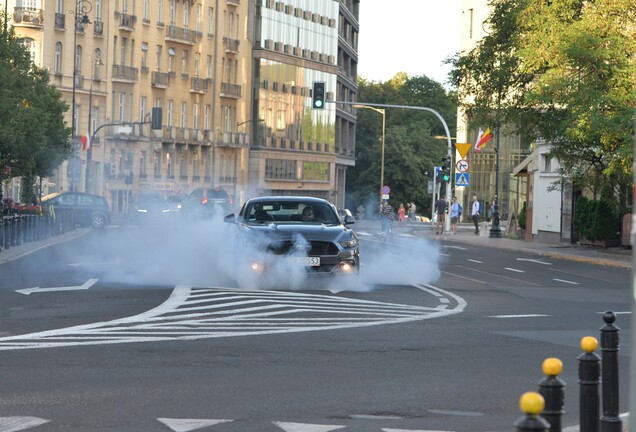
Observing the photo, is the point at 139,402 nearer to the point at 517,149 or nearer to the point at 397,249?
the point at 397,249

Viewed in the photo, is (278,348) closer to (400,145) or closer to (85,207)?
(85,207)

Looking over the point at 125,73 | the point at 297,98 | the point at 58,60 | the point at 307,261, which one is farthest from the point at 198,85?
the point at 307,261

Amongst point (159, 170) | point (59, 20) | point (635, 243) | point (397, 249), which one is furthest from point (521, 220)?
point (635, 243)

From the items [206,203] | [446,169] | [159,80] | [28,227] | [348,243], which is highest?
[159,80]

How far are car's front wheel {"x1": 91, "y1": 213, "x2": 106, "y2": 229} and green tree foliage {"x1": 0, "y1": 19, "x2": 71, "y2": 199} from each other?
4.08 metres

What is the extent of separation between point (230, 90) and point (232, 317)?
9463 cm

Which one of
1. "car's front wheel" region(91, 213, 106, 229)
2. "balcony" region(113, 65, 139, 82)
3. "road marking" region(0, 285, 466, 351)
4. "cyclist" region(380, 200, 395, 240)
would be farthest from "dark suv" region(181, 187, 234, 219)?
"road marking" region(0, 285, 466, 351)

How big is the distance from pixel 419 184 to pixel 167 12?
37.9 metres

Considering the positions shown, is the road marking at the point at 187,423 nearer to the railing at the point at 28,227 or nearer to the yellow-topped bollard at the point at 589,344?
the yellow-topped bollard at the point at 589,344

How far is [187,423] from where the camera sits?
9477 millimetres

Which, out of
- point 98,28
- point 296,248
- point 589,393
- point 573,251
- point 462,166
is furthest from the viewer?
point 98,28

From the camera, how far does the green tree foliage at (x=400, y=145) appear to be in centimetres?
13250

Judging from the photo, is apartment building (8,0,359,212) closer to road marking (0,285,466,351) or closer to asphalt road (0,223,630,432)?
asphalt road (0,223,630,432)

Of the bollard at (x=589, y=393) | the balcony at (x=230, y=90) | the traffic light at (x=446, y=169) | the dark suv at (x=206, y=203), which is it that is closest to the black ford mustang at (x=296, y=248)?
the bollard at (x=589, y=393)
